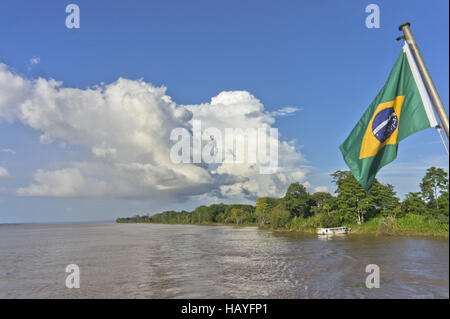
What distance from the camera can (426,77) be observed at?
4180 mm

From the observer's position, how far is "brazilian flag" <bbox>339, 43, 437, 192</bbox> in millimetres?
5170

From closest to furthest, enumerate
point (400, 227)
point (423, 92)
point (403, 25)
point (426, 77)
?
point (426, 77)
point (403, 25)
point (423, 92)
point (400, 227)

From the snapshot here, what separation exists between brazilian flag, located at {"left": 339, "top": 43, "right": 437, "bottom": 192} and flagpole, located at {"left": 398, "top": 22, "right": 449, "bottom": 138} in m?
0.61

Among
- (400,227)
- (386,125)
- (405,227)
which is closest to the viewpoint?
(386,125)

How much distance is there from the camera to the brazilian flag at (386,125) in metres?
5.17

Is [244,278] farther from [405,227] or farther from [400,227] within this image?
[400,227]

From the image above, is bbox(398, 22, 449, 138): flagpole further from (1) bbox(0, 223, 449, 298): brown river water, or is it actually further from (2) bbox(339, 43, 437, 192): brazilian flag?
(1) bbox(0, 223, 449, 298): brown river water

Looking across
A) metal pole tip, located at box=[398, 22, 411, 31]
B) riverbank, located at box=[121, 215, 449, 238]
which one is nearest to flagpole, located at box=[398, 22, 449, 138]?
metal pole tip, located at box=[398, 22, 411, 31]

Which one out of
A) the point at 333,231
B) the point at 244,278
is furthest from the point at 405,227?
the point at 244,278

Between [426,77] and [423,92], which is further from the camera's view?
[423,92]

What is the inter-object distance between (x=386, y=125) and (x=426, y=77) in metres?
1.44

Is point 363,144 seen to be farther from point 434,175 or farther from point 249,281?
point 434,175

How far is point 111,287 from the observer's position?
1612 cm
